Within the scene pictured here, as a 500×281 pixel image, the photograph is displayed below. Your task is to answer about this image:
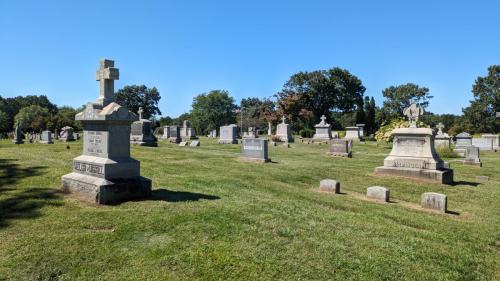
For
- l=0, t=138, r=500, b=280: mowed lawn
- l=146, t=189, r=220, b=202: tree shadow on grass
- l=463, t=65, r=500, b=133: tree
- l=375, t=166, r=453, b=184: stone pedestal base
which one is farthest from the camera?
l=463, t=65, r=500, b=133: tree

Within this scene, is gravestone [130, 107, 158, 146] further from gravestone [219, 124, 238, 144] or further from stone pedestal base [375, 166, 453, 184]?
stone pedestal base [375, 166, 453, 184]

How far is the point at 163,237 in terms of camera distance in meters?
4.90

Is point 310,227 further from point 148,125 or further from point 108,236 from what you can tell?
point 148,125


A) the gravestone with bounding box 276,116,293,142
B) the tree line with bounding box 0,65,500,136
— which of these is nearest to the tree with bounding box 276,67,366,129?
the tree line with bounding box 0,65,500,136

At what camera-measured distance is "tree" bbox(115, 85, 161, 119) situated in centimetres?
8950

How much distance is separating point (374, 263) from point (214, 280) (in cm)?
208

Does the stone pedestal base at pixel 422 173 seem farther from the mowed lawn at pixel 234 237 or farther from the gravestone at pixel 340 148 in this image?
the gravestone at pixel 340 148

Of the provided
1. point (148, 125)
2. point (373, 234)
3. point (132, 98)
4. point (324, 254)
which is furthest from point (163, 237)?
point (132, 98)

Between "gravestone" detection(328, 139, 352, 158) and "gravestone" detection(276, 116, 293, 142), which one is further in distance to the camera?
"gravestone" detection(276, 116, 293, 142)

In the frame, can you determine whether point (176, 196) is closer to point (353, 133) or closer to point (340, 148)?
point (340, 148)

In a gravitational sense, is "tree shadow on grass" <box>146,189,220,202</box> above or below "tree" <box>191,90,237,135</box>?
below

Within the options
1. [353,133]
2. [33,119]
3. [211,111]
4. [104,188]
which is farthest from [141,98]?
[104,188]

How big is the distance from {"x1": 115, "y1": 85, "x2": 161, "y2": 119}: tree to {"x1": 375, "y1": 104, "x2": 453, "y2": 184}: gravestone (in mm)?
81874

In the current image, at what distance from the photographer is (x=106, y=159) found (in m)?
6.79
